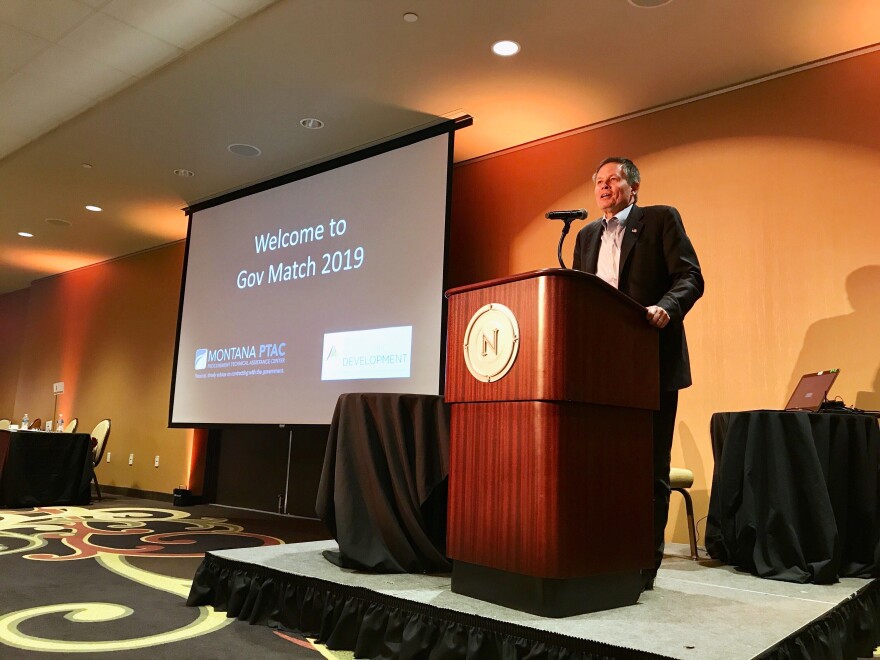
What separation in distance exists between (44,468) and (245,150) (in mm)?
3654

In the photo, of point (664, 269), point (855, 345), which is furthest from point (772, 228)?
point (664, 269)

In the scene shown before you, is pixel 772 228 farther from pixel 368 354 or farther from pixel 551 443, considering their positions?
pixel 551 443

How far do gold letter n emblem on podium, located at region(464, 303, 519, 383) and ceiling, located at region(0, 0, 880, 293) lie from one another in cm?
249

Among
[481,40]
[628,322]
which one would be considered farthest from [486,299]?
[481,40]

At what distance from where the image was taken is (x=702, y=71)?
13.4ft

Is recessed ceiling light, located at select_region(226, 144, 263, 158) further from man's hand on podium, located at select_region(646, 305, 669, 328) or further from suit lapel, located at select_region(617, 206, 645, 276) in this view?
man's hand on podium, located at select_region(646, 305, 669, 328)

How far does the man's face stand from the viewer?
2.06m

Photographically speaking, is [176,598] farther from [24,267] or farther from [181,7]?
[24,267]

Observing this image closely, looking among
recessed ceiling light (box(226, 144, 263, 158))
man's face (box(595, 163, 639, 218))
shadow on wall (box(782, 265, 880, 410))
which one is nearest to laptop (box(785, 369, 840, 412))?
shadow on wall (box(782, 265, 880, 410))

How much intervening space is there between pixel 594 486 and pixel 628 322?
0.44 meters

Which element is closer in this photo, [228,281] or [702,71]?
[702,71]

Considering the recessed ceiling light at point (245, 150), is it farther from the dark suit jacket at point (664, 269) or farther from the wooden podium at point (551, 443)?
the wooden podium at point (551, 443)

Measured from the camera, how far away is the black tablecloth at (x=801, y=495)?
2.56 meters

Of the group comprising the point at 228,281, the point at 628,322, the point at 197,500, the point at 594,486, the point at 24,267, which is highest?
the point at 24,267
